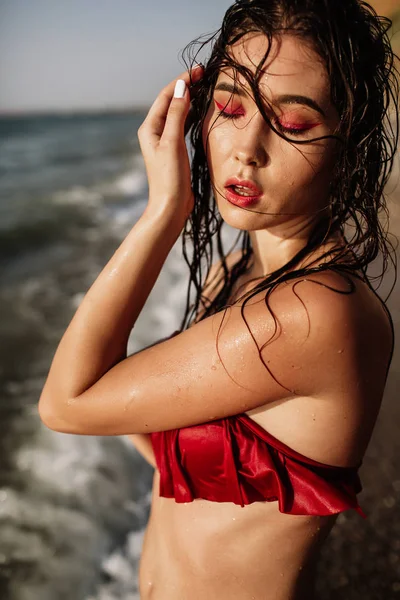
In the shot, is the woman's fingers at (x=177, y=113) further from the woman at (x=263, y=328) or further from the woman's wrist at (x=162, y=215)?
the woman's wrist at (x=162, y=215)

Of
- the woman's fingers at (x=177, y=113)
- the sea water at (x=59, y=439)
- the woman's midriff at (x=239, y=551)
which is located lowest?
the sea water at (x=59, y=439)

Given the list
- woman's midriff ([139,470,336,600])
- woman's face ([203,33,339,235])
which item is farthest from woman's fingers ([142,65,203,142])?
woman's midriff ([139,470,336,600])

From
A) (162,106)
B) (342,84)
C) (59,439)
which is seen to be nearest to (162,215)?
(162,106)

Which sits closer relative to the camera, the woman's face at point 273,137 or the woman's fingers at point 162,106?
the woman's face at point 273,137

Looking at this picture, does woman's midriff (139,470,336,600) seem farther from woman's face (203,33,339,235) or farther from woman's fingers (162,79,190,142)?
woman's fingers (162,79,190,142)

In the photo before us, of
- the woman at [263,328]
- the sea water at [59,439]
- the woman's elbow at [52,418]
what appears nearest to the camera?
the woman at [263,328]

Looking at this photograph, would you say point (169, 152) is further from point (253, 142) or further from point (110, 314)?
point (110, 314)

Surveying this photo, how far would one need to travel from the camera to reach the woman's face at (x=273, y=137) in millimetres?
1550

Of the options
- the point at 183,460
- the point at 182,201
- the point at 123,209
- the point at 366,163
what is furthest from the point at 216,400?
the point at 123,209

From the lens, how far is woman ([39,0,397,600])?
1539 mm

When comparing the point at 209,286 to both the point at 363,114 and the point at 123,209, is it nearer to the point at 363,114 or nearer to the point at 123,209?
the point at 363,114

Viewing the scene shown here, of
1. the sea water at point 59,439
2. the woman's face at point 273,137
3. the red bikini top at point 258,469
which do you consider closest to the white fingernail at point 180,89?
the woman's face at point 273,137

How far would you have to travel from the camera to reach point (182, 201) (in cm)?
183

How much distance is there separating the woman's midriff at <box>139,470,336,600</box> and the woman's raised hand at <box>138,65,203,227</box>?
101cm
